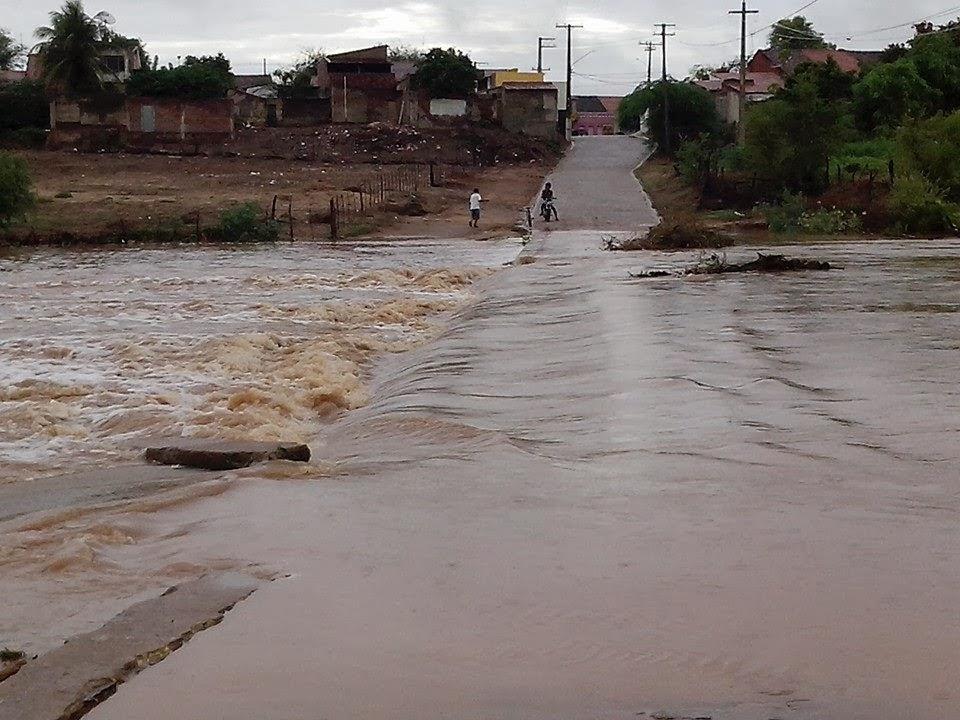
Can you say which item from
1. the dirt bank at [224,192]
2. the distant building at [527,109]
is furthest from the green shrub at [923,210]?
the distant building at [527,109]

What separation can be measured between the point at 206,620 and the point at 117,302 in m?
16.7

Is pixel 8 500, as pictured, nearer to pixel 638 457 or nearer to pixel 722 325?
pixel 638 457

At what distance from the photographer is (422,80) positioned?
65.9m

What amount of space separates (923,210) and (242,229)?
57.4 ft

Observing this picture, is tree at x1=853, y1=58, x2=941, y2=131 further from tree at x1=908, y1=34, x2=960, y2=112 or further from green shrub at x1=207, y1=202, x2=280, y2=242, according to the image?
green shrub at x1=207, y1=202, x2=280, y2=242

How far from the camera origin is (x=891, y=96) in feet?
161

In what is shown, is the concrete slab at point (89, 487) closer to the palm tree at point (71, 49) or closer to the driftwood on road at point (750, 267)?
the driftwood on road at point (750, 267)

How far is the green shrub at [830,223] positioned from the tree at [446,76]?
34.9 metres

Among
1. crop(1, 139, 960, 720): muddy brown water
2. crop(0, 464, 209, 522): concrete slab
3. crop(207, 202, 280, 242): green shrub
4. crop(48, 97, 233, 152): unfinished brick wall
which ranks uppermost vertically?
crop(48, 97, 233, 152): unfinished brick wall

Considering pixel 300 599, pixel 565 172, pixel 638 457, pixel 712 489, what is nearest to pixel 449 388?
pixel 638 457

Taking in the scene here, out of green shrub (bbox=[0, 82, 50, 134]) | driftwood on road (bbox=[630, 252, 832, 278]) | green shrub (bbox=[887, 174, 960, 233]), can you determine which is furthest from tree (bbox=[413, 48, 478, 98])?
driftwood on road (bbox=[630, 252, 832, 278])

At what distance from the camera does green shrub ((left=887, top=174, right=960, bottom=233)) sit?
32.1 meters

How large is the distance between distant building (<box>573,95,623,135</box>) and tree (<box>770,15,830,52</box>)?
1351 cm

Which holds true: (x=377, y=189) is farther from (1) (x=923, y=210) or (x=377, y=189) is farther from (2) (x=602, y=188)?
(1) (x=923, y=210)
